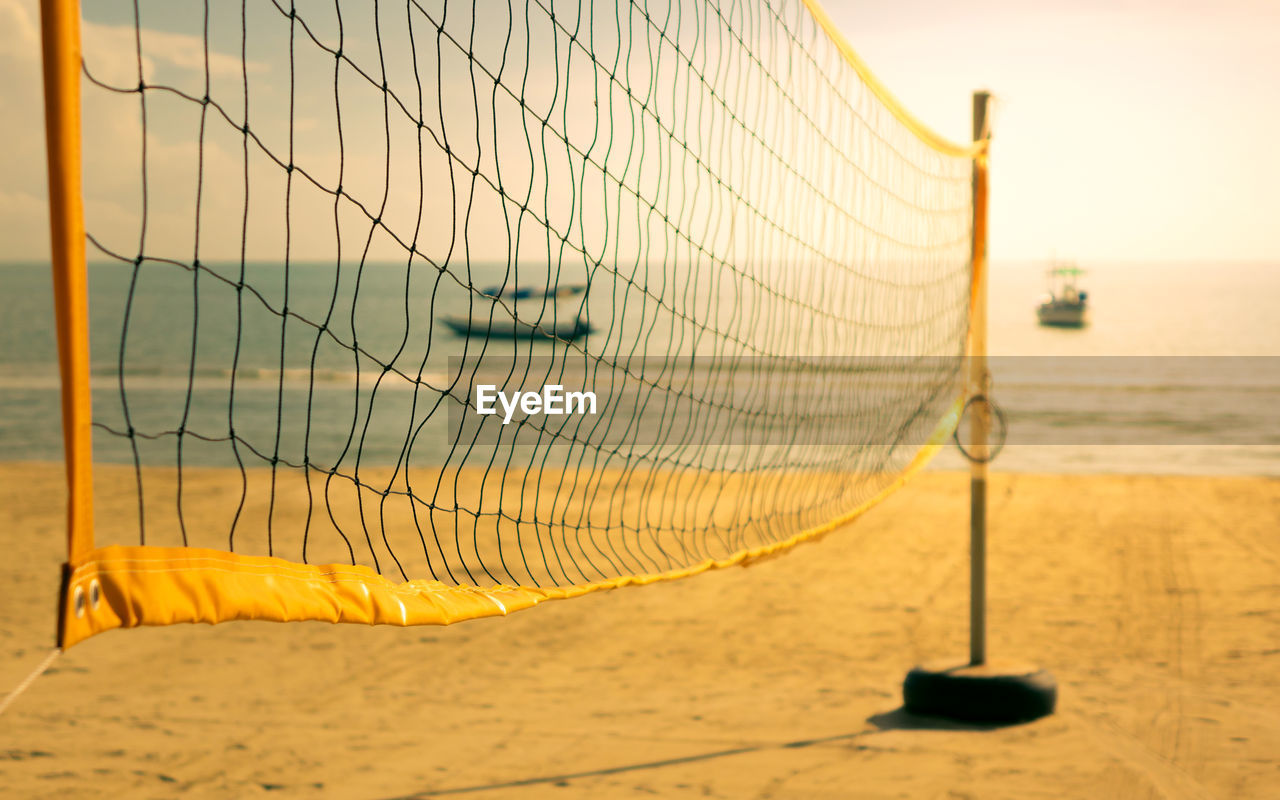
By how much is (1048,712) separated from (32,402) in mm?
21007

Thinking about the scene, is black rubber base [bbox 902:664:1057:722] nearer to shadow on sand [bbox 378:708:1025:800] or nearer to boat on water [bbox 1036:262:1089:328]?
shadow on sand [bbox 378:708:1025:800]

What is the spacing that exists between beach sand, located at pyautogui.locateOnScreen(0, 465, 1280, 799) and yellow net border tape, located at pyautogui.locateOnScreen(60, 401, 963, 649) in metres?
1.60

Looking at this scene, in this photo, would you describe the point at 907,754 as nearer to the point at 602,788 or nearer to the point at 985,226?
the point at 602,788

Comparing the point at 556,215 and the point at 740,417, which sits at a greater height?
the point at 556,215

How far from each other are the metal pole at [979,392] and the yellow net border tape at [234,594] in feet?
8.04

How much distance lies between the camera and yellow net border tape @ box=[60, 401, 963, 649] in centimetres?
136

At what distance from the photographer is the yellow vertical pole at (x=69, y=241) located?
1.28m

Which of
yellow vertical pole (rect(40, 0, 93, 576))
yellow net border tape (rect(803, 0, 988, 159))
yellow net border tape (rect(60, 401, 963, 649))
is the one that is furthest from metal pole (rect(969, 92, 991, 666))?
yellow vertical pole (rect(40, 0, 93, 576))

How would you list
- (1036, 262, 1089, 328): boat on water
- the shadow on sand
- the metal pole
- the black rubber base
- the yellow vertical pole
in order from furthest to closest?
(1036, 262, 1089, 328): boat on water < the metal pole < the black rubber base < the shadow on sand < the yellow vertical pole

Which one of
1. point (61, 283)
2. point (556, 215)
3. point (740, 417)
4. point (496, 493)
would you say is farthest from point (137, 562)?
point (740, 417)

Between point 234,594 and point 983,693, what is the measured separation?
311 cm

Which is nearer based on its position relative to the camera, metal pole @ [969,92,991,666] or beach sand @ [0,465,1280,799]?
beach sand @ [0,465,1280,799]

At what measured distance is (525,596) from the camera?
2168 millimetres

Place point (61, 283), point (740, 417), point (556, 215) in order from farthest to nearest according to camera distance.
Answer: point (740, 417) → point (556, 215) → point (61, 283)
